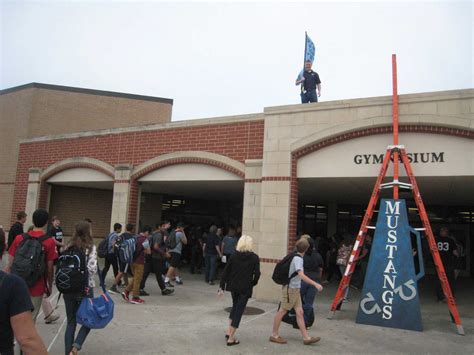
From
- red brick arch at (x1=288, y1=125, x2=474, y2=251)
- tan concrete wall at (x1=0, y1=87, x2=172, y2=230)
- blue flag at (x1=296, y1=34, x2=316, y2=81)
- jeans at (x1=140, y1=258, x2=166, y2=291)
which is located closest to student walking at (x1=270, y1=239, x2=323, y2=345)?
red brick arch at (x1=288, y1=125, x2=474, y2=251)

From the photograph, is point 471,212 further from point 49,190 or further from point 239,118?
point 49,190

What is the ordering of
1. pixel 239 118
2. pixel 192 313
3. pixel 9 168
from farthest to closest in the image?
pixel 9 168 < pixel 239 118 < pixel 192 313

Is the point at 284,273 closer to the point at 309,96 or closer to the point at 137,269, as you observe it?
the point at 137,269

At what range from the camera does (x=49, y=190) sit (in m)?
17.1

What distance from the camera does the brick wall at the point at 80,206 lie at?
17.6 metres

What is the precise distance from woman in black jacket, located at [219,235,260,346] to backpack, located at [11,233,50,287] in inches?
98.3

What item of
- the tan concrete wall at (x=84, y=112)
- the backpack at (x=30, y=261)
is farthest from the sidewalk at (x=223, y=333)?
the tan concrete wall at (x=84, y=112)

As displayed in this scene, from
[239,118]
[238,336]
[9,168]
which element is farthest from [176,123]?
[9,168]

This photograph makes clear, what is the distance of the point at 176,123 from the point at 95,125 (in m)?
10.3

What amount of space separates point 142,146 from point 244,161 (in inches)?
155

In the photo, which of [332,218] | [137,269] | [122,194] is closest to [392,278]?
[137,269]

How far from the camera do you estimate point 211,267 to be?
12578 millimetres

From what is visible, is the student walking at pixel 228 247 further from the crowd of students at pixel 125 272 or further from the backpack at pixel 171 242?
the backpack at pixel 171 242

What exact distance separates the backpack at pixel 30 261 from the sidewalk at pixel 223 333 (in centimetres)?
131
